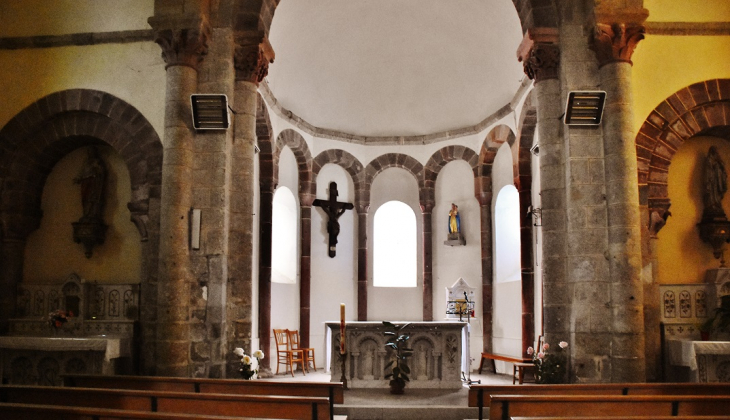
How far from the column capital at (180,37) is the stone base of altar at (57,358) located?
380 cm

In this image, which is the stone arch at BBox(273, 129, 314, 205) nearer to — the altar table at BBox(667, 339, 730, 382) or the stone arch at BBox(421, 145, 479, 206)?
the stone arch at BBox(421, 145, 479, 206)

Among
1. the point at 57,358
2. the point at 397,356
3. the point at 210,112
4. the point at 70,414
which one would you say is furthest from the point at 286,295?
the point at 70,414

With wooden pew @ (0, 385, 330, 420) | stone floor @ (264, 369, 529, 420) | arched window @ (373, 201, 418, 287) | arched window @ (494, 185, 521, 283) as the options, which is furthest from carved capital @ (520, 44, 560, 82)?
arched window @ (373, 201, 418, 287)

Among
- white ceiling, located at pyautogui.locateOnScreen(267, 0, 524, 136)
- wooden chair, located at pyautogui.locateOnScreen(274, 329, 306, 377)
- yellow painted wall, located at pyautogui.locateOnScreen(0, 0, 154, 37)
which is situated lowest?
wooden chair, located at pyautogui.locateOnScreen(274, 329, 306, 377)

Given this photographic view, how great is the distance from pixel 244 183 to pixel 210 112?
3.49 feet

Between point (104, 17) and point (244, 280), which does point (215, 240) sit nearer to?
point (244, 280)

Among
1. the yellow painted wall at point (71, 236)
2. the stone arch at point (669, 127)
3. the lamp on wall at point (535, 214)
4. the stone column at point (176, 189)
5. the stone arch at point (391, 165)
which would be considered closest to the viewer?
the stone column at point (176, 189)

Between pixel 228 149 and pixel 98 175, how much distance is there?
2.15 m

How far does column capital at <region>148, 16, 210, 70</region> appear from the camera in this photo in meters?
9.07

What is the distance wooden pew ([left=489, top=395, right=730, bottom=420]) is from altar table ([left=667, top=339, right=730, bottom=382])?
299 centimetres

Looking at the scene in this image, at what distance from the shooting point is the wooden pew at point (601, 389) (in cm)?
641

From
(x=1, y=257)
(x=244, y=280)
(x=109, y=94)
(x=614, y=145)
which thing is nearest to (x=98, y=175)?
(x=109, y=94)

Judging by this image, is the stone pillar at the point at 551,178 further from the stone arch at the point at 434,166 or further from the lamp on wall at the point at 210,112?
the stone arch at the point at 434,166

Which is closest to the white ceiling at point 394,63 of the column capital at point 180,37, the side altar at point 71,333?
the column capital at point 180,37
